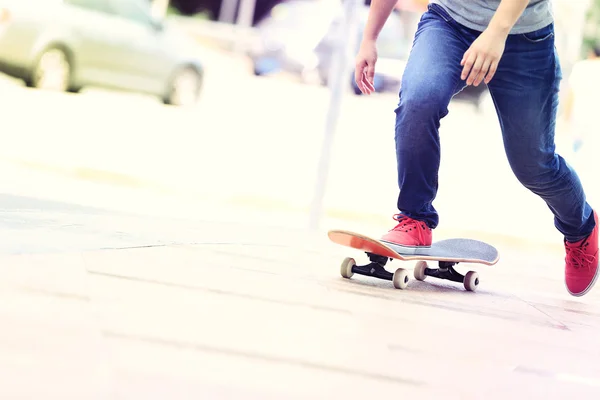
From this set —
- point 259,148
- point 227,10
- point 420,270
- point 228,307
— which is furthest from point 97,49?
point 228,307

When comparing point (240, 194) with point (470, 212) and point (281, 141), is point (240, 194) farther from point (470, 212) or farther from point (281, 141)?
point (470, 212)

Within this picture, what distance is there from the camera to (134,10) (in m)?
5.02

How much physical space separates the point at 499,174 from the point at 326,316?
156 inches

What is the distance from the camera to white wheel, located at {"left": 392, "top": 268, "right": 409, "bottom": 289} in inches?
82.6

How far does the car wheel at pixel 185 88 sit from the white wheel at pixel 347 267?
3.34 metres

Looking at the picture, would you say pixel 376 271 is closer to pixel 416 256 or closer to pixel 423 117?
pixel 416 256

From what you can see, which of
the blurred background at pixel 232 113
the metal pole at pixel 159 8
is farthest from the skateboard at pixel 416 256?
the metal pole at pixel 159 8

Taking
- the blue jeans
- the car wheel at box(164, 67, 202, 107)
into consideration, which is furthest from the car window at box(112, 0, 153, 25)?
the blue jeans

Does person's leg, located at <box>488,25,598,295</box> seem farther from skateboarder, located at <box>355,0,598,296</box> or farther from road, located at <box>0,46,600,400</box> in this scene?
road, located at <box>0,46,600,400</box>

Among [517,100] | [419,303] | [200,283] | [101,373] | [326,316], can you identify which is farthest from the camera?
[517,100]

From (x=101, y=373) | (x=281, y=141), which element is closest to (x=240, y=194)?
(x=281, y=141)

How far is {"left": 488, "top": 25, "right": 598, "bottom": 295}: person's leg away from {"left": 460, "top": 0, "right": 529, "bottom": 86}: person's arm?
21cm

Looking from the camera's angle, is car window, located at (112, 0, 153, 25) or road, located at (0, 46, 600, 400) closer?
road, located at (0, 46, 600, 400)

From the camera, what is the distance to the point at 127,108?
5.11 meters
